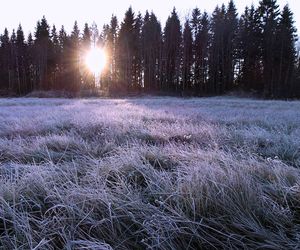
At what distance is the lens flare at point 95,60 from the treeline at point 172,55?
1043mm

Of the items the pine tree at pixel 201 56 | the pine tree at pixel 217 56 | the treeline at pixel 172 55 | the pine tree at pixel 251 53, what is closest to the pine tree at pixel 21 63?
the treeline at pixel 172 55

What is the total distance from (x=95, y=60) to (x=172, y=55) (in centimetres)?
1414

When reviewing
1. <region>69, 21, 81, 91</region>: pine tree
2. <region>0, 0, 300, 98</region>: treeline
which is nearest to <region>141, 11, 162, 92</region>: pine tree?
<region>0, 0, 300, 98</region>: treeline

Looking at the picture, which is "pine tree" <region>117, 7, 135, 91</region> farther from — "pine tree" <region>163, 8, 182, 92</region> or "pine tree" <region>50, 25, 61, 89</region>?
"pine tree" <region>50, 25, 61, 89</region>

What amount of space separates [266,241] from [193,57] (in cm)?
3945

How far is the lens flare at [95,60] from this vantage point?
4434cm

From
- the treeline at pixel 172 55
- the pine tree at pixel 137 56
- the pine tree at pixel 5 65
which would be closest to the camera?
the treeline at pixel 172 55

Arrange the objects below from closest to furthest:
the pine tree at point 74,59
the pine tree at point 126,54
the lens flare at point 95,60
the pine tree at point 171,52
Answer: the pine tree at point 171,52
the pine tree at point 126,54
the pine tree at point 74,59
the lens flare at point 95,60

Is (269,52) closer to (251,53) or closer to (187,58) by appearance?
(251,53)

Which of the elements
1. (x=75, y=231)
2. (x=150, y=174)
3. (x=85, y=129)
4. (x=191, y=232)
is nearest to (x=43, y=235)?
(x=75, y=231)

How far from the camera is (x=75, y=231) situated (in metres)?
1.57

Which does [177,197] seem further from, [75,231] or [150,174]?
[75,231]

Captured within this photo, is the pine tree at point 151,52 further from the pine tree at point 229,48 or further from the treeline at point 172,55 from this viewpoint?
the pine tree at point 229,48

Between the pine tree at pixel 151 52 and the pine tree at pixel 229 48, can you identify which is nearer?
the pine tree at pixel 229 48
